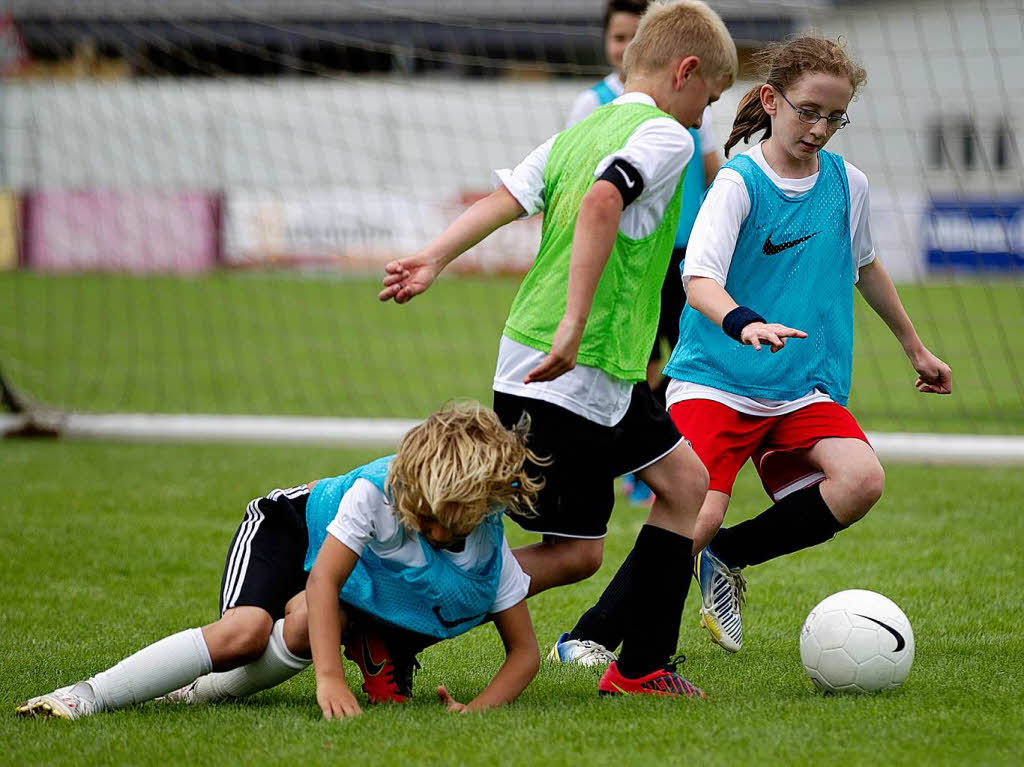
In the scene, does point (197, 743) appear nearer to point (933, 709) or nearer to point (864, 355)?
point (933, 709)

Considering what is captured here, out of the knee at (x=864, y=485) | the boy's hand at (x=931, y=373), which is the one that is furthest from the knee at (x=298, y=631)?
the boy's hand at (x=931, y=373)

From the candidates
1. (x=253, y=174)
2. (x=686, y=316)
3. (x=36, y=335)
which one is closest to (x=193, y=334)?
(x=36, y=335)

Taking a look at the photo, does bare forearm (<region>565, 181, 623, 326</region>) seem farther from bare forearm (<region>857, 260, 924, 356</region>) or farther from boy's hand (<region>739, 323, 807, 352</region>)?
bare forearm (<region>857, 260, 924, 356</region>)

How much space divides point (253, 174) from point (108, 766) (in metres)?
20.5

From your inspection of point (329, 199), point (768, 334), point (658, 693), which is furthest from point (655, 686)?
point (329, 199)

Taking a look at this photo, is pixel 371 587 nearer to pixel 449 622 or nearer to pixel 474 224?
pixel 449 622

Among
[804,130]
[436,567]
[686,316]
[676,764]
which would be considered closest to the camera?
[676,764]

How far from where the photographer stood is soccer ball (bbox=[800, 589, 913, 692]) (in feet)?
10.7

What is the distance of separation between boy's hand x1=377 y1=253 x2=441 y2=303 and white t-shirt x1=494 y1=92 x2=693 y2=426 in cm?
28

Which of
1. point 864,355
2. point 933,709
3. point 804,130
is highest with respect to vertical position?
point 804,130

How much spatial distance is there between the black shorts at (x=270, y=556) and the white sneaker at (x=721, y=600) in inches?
47.4

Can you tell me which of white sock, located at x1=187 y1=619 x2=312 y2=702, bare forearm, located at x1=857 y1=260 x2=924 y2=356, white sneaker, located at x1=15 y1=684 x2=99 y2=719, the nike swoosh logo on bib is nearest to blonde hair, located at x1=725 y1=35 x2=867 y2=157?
bare forearm, located at x1=857 y1=260 x2=924 y2=356

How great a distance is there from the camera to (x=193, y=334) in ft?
46.4

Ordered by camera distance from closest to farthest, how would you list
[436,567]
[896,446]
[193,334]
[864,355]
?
[436,567]
[896,446]
[864,355]
[193,334]
